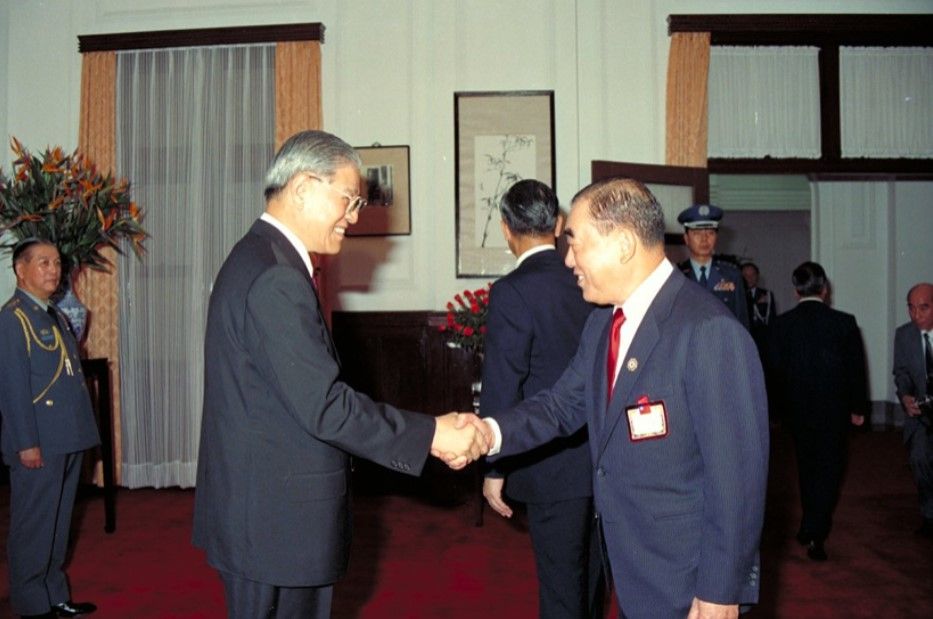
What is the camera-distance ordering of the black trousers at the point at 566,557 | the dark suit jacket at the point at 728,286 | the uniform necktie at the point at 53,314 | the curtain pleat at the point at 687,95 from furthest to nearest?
the curtain pleat at the point at 687,95 < the dark suit jacket at the point at 728,286 < the uniform necktie at the point at 53,314 < the black trousers at the point at 566,557

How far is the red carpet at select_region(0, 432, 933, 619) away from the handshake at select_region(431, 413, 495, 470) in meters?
1.64

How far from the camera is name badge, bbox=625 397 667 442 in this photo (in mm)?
1747

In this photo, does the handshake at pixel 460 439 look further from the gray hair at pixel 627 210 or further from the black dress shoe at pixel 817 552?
the black dress shoe at pixel 817 552

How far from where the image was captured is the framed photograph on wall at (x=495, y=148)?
6043mm

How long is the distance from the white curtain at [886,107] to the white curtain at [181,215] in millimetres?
4323

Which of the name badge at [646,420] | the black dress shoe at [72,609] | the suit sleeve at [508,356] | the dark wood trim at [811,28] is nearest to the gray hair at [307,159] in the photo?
the suit sleeve at [508,356]

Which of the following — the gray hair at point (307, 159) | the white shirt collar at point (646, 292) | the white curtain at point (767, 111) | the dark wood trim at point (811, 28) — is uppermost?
the dark wood trim at point (811, 28)

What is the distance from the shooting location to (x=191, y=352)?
6.23 metres

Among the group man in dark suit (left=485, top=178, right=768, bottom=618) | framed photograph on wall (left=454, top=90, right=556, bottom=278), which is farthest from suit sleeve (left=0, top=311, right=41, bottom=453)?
framed photograph on wall (left=454, top=90, right=556, bottom=278)

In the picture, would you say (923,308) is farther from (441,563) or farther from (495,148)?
(441,563)

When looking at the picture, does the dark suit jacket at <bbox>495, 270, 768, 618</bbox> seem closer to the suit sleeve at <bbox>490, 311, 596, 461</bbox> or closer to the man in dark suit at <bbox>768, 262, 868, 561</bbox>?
the suit sleeve at <bbox>490, 311, 596, 461</bbox>

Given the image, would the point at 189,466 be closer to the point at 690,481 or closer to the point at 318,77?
the point at 318,77

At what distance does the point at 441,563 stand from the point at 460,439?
7.73 ft

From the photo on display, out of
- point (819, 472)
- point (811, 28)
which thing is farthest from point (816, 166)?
point (819, 472)
